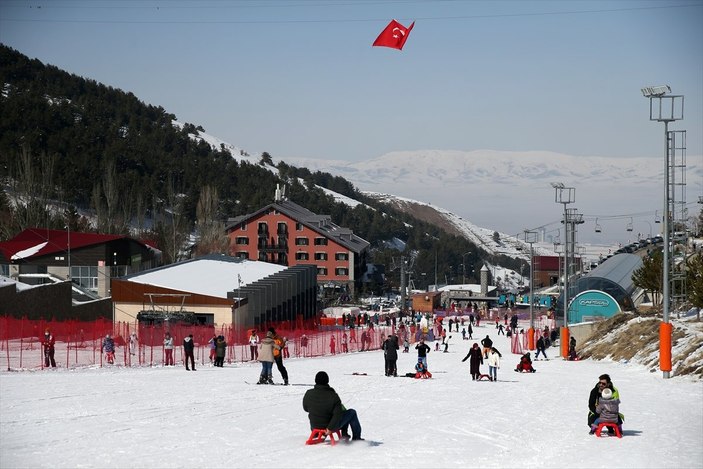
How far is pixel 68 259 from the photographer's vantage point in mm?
65938

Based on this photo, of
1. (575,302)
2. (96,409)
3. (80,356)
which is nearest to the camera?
(96,409)

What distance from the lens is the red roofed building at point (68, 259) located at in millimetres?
65875

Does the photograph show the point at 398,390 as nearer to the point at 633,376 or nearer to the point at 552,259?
the point at 633,376

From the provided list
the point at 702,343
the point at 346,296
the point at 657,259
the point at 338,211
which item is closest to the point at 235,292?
the point at 657,259

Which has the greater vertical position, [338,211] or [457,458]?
[338,211]

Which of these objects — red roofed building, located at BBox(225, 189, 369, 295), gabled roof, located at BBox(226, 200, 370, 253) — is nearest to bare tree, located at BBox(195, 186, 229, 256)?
gabled roof, located at BBox(226, 200, 370, 253)

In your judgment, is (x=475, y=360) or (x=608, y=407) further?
(x=475, y=360)

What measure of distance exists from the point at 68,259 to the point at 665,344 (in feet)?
162

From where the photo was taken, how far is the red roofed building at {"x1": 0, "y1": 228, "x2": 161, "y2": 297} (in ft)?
216

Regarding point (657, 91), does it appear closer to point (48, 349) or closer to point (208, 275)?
point (48, 349)

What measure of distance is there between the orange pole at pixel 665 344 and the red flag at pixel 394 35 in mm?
12415

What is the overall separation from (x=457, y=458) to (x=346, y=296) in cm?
9508

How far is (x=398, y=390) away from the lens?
22734 mm

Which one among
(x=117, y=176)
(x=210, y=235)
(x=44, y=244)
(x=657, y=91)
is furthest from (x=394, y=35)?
(x=117, y=176)
